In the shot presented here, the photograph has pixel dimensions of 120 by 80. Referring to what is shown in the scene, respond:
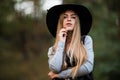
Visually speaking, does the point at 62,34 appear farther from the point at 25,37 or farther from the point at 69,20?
the point at 25,37

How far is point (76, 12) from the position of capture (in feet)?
20.4

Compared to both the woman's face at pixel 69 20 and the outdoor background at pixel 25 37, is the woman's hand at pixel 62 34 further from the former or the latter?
the outdoor background at pixel 25 37

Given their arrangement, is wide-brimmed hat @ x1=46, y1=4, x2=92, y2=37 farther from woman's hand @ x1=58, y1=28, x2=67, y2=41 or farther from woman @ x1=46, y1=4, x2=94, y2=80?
woman's hand @ x1=58, y1=28, x2=67, y2=41

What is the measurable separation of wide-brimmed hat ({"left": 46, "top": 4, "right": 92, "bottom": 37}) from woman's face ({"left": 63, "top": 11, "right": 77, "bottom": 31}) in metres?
0.06

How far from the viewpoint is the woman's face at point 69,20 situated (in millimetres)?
6105

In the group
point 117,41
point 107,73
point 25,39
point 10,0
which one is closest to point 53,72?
point 107,73

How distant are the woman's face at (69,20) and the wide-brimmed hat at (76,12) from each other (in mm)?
64

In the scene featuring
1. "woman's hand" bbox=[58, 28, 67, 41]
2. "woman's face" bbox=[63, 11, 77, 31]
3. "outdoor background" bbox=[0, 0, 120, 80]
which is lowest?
"outdoor background" bbox=[0, 0, 120, 80]

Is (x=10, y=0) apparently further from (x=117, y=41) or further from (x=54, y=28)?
(x=54, y=28)

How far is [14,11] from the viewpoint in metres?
26.9

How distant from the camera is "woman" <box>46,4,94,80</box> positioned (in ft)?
19.3

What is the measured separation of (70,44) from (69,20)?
31 cm

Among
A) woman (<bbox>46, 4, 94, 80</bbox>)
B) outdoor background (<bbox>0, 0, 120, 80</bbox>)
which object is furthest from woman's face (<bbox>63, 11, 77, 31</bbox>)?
outdoor background (<bbox>0, 0, 120, 80</bbox>)

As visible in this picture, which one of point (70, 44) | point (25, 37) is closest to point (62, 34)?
point (70, 44)
